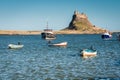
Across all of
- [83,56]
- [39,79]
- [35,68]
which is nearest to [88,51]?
[83,56]

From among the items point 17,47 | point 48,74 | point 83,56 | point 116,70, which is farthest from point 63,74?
point 17,47

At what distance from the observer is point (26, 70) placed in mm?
50062

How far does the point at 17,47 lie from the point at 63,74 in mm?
63517

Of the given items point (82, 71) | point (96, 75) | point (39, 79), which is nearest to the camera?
point (39, 79)

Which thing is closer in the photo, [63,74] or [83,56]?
[63,74]

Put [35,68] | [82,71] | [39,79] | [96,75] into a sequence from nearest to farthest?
1. [39,79]
2. [96,75]
3. [82,71]
4. [35,68]

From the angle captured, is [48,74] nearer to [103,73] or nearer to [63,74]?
[63,74]

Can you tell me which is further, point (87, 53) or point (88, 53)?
point (88, 53)

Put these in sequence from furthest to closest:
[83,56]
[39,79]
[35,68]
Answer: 1. [83,56]
2. [35,68]
3. [39,79]

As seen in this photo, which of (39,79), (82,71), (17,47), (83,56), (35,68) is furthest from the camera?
(17,47)

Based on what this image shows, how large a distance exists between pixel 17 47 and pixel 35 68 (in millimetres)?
56076

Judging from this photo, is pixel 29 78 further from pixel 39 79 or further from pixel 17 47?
pixel 17 47

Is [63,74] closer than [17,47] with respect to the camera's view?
Yes

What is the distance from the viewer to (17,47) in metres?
108
